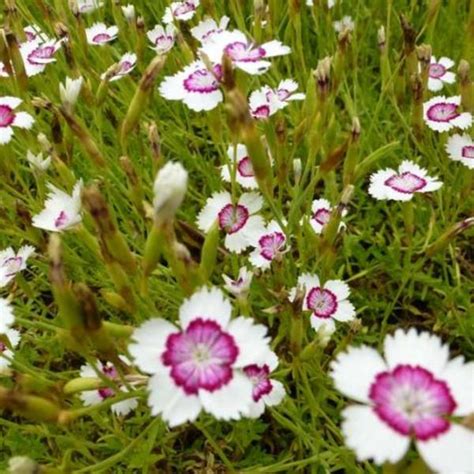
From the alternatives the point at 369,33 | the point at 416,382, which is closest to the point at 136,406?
the point at 416,382

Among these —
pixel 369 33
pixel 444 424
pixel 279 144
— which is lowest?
pixel 444 424

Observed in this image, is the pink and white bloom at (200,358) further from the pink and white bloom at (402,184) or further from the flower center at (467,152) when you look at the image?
the flower center at (467,152)

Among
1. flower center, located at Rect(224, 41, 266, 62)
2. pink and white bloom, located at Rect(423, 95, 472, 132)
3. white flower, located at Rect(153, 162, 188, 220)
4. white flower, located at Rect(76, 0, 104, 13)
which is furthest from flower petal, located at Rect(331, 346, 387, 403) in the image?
white flower, located at Rect(76, 0, 104, 13)

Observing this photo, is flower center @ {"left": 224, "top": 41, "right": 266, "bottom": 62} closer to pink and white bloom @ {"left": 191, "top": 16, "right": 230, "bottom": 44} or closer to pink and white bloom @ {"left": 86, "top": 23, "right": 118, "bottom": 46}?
pink and white bloom @ {"left": 191, "top": 16, "right": 230, "bottom": 44}

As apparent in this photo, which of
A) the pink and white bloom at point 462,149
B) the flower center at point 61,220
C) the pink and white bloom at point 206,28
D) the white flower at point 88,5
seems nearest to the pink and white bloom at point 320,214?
the pink and white bloom at point 462,149

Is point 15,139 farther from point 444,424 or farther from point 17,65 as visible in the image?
point 444,424

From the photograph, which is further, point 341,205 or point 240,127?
point 341,205

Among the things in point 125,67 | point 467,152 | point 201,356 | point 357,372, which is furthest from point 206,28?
point 357,372
